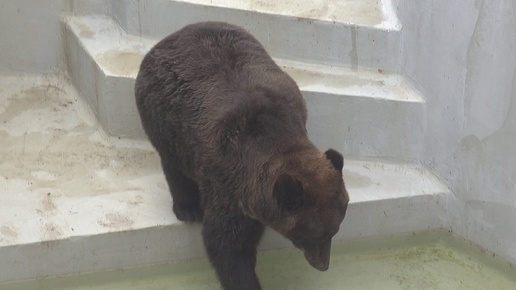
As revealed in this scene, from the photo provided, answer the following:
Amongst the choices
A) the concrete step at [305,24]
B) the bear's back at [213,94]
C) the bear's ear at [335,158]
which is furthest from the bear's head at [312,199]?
→ the concrete step at [305,24]

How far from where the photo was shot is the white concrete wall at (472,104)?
17.5 feet

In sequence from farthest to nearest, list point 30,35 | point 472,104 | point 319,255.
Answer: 1. point 30,35
2. point 472,104
3. point 319,255

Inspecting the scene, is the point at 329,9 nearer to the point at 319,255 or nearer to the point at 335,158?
the point at 335,158

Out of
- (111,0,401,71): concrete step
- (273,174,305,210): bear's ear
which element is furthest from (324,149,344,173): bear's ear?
(111,0,401,71): concrete step

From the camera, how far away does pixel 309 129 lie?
6.20 meters

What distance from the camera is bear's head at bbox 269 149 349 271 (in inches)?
170

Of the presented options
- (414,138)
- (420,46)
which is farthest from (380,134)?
(420,46)

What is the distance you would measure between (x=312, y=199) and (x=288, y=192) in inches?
6.4

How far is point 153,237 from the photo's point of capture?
543 cm

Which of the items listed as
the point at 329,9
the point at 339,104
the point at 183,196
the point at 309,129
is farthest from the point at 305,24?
the point at 183,196

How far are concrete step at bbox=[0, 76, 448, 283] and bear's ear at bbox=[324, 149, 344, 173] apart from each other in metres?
1.37

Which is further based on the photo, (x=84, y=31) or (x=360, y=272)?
(x=84, y=31)

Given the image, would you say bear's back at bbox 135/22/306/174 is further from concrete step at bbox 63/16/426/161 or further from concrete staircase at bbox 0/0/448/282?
concrete step at bbox 63/16/426/161

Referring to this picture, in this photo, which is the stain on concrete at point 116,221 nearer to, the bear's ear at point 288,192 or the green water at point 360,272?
the green water at point 360,272
